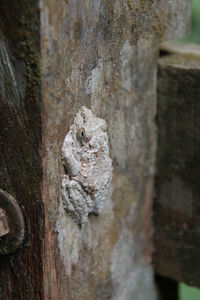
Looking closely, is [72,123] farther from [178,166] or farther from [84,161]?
[178,166]

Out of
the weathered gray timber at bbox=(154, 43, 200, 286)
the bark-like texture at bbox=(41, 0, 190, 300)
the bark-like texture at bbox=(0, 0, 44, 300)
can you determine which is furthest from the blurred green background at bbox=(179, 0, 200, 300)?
the bark-like texture at bbox=(0, 0, 44, 300)

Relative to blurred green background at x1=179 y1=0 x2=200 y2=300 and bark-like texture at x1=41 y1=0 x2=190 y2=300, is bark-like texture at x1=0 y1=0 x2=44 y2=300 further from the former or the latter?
blurred green background at x1=179 y1=0 x2=200 y2=300

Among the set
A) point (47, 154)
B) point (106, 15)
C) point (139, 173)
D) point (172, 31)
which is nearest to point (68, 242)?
point (47, 154)

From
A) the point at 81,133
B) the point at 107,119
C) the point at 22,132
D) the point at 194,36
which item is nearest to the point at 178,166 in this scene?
the point at 107,119

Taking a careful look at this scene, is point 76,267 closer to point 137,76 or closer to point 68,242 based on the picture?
point 68,242

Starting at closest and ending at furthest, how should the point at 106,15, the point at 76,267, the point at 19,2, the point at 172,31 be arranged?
the point at 19,2, the point at 106,15, the point at 76,267, the point at 172,31

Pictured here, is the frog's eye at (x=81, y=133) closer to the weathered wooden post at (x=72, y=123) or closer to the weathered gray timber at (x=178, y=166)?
the weathered wooden post at (x=72, y=123)
